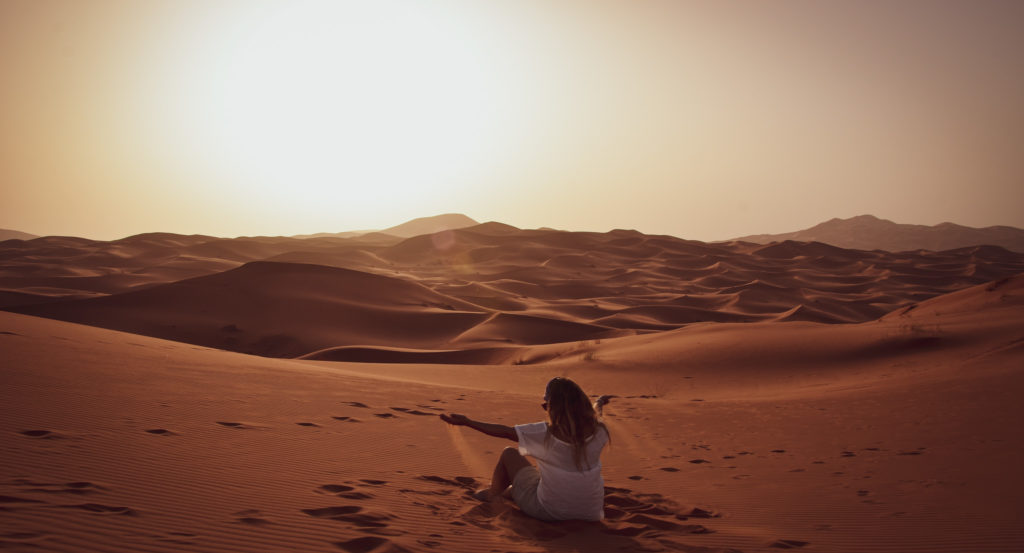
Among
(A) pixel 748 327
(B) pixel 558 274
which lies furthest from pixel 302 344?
(B) pixel 558 274

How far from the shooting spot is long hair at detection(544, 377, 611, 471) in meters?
4.45

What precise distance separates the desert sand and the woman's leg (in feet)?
0.57

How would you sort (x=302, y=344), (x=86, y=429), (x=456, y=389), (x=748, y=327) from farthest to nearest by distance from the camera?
(x=302, y=344) < (x=748, y=327) < (x=456, y=389) < (x=86, y=429)

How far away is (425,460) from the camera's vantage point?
661 cm

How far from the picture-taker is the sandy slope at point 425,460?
4160mm

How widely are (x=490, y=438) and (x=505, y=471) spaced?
3000 mm

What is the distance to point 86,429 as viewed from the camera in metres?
5.55

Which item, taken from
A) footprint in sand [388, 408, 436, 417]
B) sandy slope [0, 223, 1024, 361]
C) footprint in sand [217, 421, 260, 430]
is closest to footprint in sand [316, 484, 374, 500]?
footprint in sand [217, 421, 260, 430]

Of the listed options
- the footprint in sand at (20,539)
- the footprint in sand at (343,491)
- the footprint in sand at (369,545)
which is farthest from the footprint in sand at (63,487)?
the footprint in sand at (369,545)

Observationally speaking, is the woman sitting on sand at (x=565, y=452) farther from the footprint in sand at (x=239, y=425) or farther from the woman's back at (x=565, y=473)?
the footprint in sand at (x=239, y=425)

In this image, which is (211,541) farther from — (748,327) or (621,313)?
(621,313)

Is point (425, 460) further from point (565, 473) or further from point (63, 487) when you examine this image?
point (63, 487)

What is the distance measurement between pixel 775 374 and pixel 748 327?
5.21m

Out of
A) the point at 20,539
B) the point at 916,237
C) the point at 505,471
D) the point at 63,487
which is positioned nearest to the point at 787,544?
the point at 505,471
